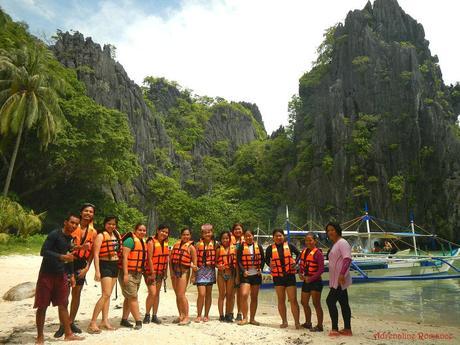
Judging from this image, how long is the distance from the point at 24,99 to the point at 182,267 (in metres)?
19.3

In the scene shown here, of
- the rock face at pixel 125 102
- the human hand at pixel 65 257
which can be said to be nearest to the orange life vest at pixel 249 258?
the human hand at pixel 65 257

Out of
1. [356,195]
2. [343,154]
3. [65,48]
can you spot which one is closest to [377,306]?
[356,195]

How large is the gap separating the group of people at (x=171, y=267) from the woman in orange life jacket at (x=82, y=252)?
0.01 metres

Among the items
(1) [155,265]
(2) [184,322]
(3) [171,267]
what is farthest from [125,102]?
(2) [184,322]

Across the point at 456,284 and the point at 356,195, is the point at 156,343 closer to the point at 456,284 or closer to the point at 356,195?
the point at 456,284

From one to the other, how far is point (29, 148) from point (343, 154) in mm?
31207

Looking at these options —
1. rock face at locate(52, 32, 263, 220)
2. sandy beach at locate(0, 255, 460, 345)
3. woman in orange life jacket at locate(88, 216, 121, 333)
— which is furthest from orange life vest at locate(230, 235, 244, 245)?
rock face at locate(52, 32, 263, 220)

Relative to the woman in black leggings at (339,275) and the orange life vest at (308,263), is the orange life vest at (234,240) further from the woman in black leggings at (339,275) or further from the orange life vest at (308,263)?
the woman in black leggings at (339,275)

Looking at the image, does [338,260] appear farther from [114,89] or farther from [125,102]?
[125,102]

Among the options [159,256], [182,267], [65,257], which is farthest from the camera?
[182,267]

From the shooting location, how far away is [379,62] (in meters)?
45.9

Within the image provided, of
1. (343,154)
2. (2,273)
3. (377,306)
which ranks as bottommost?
(377,306)

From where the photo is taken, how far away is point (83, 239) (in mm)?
5566

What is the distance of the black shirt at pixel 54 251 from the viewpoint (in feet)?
15.5
